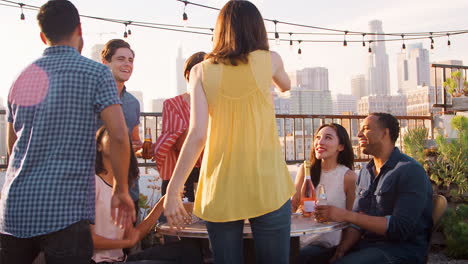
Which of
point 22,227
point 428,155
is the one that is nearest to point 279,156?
point 22,227

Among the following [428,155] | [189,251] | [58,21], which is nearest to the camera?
[58,21]

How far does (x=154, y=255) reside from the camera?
3135mm

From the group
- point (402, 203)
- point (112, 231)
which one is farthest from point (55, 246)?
point (402, 203)

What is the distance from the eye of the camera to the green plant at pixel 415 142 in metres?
6.96

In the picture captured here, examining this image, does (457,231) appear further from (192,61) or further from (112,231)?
(112,231)

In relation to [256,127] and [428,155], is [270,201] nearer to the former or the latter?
[256,127]

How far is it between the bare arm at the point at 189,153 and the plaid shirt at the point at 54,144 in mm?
309

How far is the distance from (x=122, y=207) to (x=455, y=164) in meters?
5.37

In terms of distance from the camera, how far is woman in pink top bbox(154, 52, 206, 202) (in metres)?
3.49

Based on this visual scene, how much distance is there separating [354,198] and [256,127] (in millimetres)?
1878

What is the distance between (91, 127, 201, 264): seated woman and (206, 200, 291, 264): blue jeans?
0.80 m

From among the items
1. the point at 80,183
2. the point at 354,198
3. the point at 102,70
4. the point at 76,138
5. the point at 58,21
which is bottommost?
the point at 354,198

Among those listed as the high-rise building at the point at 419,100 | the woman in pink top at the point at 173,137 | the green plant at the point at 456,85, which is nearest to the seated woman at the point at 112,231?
the woman in pink top at the point at 173,137

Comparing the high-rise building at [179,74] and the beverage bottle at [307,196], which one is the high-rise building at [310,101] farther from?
the beverage bottle at [307,196]
